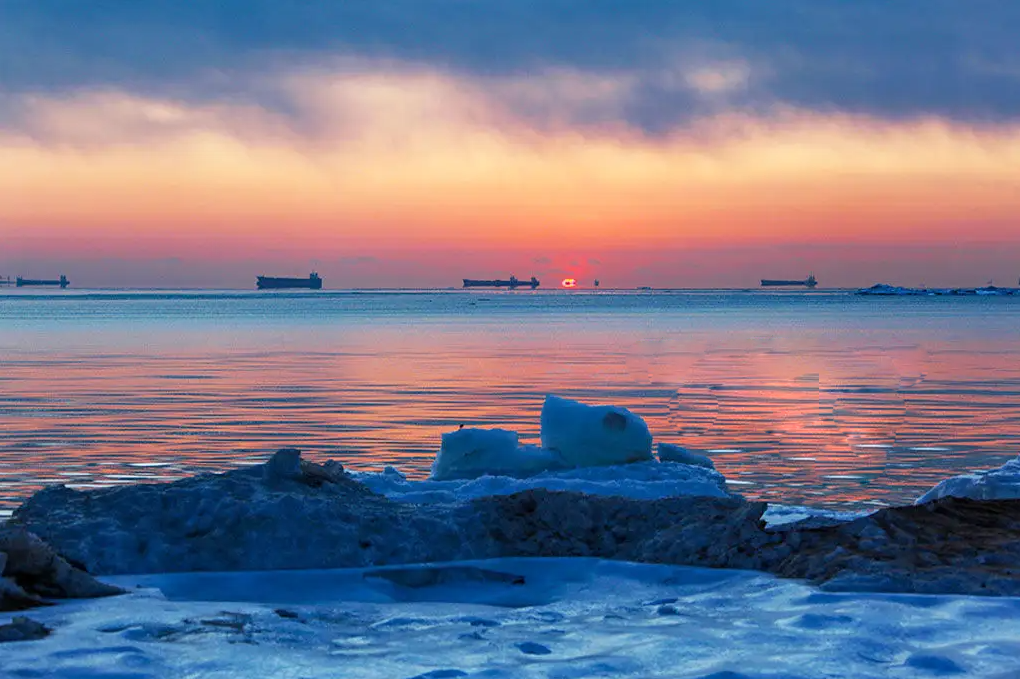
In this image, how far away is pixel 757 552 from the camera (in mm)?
6426

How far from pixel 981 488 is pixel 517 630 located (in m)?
4.70

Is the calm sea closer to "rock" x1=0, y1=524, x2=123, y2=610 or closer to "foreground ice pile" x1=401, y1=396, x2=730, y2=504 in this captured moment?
"foreground ice pile" x1=401, y1=396, x2=730, y2=504

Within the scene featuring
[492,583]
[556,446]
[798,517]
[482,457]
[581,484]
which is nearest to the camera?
[492,583]

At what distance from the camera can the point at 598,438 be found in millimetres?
10812

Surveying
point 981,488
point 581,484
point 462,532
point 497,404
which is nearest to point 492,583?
point 462,532

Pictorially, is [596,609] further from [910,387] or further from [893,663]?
[910,387]

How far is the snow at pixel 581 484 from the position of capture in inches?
344

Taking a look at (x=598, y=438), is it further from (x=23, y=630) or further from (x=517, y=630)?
(x=23, y=630)

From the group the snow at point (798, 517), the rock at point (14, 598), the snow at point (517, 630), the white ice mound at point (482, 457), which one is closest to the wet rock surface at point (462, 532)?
the snow at point (798, 517)

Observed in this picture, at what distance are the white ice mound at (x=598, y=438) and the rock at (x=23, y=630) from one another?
638 centimetres

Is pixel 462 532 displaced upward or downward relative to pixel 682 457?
upward

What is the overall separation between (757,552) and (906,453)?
253 inches

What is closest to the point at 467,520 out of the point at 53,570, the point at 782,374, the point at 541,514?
the point at 541,514

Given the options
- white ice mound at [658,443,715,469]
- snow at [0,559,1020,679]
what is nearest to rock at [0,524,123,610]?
snow at [0,559,1020,679]
